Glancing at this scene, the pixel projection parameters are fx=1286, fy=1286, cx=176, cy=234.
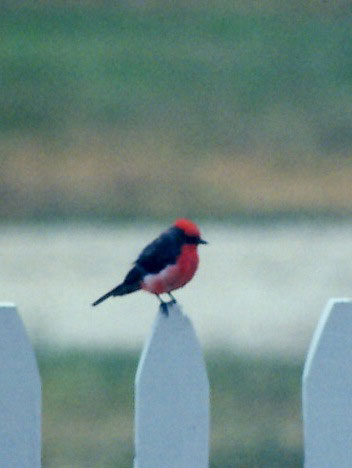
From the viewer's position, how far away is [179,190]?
44.7 feet

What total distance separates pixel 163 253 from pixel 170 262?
4cm

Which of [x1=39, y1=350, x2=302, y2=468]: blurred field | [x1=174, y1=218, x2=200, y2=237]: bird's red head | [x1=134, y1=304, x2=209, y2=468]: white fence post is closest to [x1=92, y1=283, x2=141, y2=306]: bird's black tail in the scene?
[x1=174, y1=218, x2=200, y2=237]: bird's red head

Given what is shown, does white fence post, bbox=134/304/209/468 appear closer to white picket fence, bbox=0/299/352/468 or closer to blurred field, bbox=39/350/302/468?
white picket fence, bbox=0/299/352/468

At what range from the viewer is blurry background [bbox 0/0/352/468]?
6051 millimetres

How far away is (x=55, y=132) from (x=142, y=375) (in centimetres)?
1266

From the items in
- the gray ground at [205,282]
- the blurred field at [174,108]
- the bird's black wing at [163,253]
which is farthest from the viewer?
the blurred field at [174,108]

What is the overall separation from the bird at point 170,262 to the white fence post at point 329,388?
0.80 m

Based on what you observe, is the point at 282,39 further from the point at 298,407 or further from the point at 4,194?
the point at 298,407

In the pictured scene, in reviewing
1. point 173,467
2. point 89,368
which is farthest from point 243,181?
point 173,467

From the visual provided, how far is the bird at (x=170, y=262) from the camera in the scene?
3830 millimetres

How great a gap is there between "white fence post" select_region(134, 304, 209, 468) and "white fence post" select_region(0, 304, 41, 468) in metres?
0.25

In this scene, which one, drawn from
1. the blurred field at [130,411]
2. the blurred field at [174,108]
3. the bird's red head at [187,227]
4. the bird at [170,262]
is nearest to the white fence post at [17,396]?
the bird at [170,262]

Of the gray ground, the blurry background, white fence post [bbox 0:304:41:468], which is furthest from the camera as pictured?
the gray ground

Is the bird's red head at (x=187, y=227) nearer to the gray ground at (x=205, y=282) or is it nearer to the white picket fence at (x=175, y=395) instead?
the white picket fence at (x=175, y=395)
